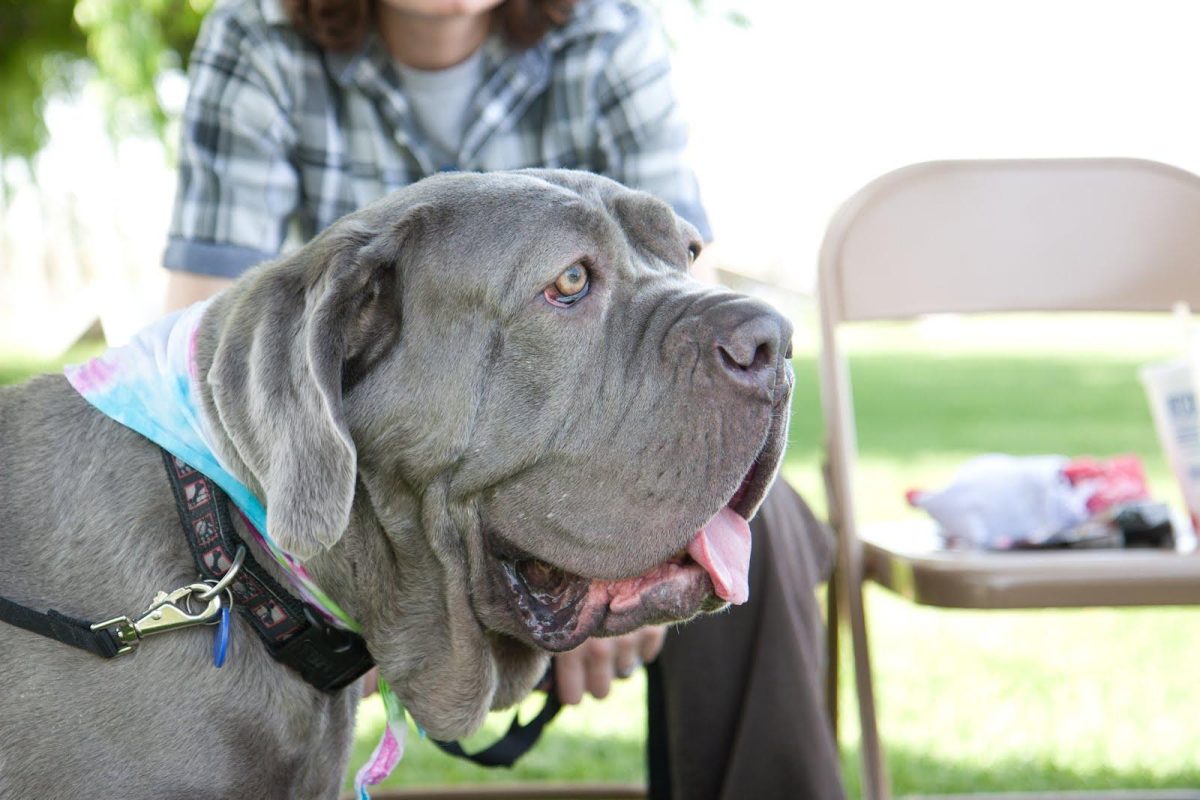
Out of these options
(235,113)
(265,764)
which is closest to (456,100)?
(235,113)

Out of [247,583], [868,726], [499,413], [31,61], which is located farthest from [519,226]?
[31,61]

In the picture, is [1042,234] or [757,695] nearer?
[757,695]

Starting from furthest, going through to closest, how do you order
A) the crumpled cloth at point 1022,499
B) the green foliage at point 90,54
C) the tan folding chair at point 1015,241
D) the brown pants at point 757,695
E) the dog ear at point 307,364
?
1. the green foliage at point 90,54
2. the tan folding chair at point 1015,241
3. the crumpled cloth at point 1022,499
4. the brown pants at point 757,695
5. the dog ear at point 307,364

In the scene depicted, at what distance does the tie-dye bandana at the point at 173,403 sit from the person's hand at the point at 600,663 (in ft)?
2.05

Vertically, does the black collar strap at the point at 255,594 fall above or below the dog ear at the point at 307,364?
below

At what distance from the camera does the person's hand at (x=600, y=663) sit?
253cm

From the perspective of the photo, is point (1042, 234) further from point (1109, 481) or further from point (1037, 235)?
point (1109, 481)

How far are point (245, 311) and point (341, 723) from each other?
70 cm

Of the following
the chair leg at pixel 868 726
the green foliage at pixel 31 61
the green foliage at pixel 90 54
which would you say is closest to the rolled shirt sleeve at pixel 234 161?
the chair leg at pixel 868 726

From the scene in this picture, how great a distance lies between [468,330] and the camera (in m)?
1.94

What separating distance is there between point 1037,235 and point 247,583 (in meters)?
2.56

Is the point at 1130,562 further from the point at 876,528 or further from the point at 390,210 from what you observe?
the point at 390,210

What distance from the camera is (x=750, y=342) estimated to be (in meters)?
1.87

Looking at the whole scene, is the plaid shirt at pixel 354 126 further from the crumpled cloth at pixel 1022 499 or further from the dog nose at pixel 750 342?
the dog nose at pixel 750 342
